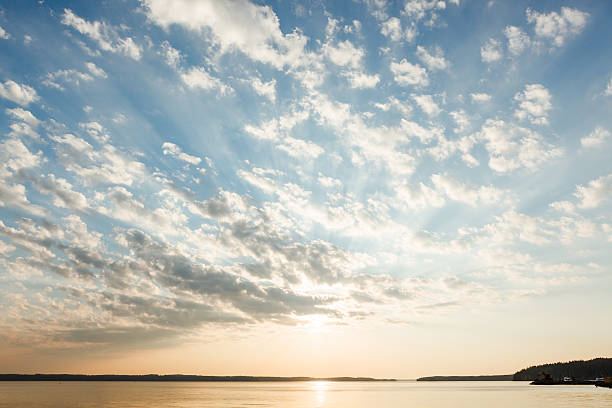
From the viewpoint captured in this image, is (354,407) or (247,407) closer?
(247,407)

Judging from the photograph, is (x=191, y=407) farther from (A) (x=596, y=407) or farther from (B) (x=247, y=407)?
(A) (x=596, y=407)

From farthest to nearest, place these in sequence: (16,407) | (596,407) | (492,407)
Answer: (492,407)
(16,407)
(596,407)

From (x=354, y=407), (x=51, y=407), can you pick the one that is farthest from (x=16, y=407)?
(x=354, y=407)

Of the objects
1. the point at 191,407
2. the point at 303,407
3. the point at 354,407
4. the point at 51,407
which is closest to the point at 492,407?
the point at 354,407

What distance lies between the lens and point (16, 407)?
287ft

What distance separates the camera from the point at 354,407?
102250 mm

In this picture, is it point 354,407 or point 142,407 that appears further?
point 354,407

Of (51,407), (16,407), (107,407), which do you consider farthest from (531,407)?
(16,407)

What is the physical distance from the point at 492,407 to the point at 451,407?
9.25 meters

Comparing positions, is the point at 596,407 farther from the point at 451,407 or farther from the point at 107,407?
A: the point at 107,407

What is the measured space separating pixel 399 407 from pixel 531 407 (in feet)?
94.5

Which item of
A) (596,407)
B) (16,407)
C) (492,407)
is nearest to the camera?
(596,407)

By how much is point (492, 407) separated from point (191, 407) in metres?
68.3

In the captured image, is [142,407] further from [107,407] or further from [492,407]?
[492,407]
